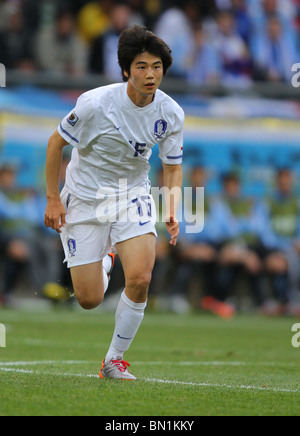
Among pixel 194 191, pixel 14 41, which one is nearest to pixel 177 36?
pixel 14 41

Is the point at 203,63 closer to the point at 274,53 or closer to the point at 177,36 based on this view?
the point at 177,36

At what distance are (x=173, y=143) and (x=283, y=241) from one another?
10.0 m

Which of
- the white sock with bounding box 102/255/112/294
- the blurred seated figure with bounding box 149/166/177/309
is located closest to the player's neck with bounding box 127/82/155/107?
the white sock with bounding box 102/255/112/294

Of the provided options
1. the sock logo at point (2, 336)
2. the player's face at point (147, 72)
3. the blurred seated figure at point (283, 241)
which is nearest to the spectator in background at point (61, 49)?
the blurred seated figure at point (283, 241)

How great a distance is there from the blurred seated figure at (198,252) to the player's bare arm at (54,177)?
29.4ft

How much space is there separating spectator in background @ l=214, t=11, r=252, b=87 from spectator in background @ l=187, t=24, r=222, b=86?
19 centimetres

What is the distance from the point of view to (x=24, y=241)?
1485 cm

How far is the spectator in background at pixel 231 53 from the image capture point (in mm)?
18719

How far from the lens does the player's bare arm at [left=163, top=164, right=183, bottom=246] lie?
20.4 feet

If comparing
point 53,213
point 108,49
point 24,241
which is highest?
point 108,49

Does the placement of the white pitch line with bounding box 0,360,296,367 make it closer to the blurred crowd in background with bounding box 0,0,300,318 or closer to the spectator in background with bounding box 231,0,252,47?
the blurred crowd in background with bounding box 0,0,300,318

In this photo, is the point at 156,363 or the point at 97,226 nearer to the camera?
the point at 97,226

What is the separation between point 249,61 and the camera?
19.1 metres
